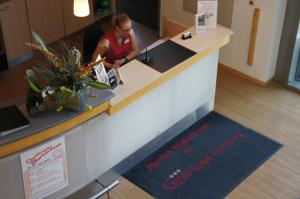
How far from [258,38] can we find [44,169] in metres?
3.17

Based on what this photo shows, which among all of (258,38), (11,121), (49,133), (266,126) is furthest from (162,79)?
(258,38)

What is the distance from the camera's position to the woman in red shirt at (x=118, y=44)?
478cm

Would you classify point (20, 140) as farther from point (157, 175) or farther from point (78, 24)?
point (78, 24)

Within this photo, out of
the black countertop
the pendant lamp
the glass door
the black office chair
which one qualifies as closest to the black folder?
the black countertop

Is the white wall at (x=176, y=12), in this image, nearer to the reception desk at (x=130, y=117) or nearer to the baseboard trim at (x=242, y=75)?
the baseboard trim at (x=242, y=75)

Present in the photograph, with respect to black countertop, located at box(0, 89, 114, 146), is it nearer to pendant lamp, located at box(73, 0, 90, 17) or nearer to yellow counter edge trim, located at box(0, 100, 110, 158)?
yellow counter edge trim, located at box(0, 100, 110, 158)

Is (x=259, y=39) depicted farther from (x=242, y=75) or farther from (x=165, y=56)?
(x=165, y=56)

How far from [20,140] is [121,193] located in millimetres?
1407

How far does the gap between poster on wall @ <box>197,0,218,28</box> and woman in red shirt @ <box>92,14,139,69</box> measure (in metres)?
0.70

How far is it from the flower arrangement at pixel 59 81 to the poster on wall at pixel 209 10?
1698mm

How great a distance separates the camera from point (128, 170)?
475 cm

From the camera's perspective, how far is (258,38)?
5824 mm

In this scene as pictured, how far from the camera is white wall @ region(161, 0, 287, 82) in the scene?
5610mm

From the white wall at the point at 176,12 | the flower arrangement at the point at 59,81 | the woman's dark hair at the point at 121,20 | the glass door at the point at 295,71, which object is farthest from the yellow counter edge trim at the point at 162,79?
the white wall at the point at 176,12
